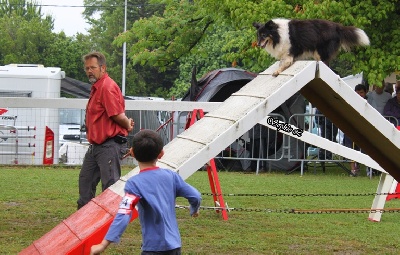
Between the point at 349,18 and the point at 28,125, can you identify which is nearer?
the point at 349,18

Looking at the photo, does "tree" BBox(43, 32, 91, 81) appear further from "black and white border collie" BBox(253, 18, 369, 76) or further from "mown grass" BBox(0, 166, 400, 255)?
"black and white border collie" BBox(253, 18, 369, 76)

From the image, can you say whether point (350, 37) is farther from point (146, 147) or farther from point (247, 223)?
point (146, 147)

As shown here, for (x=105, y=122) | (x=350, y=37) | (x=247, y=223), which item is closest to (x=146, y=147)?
(x=105, y=122)

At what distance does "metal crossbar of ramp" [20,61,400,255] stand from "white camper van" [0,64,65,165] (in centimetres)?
1238

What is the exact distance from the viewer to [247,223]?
32.0 ft

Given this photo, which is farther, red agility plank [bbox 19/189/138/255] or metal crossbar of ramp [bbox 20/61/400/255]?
metal crossbar of ramp [bbox 20/61/400/255]

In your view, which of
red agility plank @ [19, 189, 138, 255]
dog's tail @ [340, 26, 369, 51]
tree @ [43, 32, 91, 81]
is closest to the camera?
red agility plank @ [19, 189, 138, 255]

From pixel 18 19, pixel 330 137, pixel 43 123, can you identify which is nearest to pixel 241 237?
pixel 330 137

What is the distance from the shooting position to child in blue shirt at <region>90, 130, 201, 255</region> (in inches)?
197

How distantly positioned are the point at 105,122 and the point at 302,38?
2.14 meters

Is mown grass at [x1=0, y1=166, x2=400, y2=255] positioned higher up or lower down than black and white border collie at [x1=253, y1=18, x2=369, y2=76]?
lower down

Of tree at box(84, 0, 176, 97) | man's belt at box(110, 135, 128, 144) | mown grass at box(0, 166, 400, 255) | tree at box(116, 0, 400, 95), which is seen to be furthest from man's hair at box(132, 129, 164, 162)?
tree at box(84, 0, 176, 97)

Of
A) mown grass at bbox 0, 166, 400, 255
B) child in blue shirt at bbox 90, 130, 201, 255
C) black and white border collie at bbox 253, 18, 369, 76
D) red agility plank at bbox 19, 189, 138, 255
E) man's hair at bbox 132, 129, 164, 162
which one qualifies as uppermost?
black and white border collie at bbox 253, 18, 369, 76

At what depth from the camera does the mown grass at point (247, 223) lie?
27.0 ft
